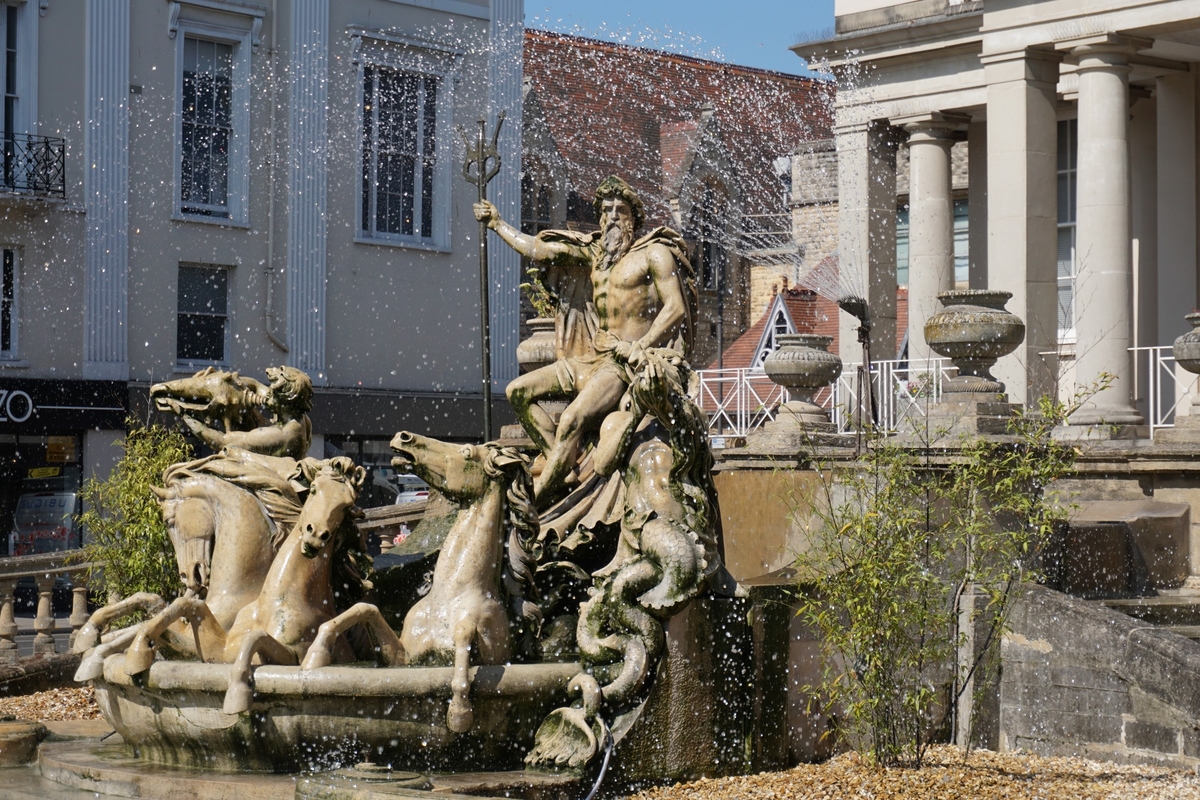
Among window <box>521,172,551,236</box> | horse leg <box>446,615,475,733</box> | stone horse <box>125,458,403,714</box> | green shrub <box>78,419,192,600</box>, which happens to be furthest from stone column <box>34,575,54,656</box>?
window <box>521,172,551,236</box>

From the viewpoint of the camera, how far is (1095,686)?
10117mm

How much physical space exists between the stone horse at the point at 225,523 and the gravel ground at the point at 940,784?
212 cm

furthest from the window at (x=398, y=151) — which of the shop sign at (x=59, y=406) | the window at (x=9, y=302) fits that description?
the window at (x=9, y=302)

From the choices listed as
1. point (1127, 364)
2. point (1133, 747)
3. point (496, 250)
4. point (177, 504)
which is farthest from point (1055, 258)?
point (496, 250)

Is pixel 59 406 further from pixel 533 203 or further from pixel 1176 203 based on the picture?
pixel 533 203

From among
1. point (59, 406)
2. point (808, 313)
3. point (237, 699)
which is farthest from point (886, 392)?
point (808, 313)

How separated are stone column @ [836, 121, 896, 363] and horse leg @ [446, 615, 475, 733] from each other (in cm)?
1560

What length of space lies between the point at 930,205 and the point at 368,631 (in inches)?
626

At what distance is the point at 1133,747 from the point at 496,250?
2372cm

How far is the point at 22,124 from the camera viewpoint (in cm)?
2648

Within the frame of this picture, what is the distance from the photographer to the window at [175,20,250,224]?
28.5 m

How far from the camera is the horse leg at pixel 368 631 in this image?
7551 mm

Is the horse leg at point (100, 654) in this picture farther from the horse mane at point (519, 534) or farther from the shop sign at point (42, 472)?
the shop sign at point (42, 472)

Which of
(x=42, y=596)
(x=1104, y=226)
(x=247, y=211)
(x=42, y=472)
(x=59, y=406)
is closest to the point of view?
(x=42, y=596)
